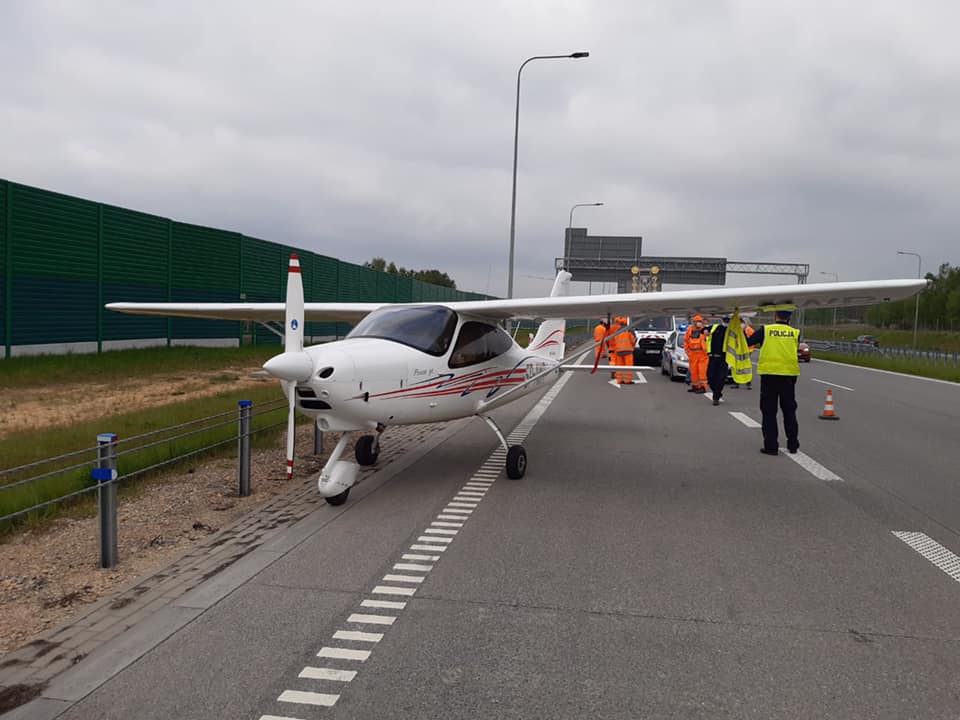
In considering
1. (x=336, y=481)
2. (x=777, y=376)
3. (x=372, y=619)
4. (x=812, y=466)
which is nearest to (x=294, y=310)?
(x=336, y=481)

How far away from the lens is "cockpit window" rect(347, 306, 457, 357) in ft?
24.9

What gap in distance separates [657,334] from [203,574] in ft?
78.8

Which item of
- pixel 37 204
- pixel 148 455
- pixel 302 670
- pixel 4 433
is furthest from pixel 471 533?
pixel 37 204

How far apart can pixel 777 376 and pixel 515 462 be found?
4.54 m

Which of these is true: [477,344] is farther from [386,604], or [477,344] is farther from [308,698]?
[308,698]

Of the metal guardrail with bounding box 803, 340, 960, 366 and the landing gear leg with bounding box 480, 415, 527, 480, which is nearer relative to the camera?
the landing gear leg with bounding box 480, 415, 527, 480

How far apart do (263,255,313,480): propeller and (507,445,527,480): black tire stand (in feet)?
8.85

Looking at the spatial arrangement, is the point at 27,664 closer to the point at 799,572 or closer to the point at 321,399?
the point at 321,399

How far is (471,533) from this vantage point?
600cm

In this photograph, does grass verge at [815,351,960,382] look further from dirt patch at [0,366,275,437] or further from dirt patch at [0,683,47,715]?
dirt patch at [0,683,47,715]

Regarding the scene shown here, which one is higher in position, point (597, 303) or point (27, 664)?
point (597, 303)

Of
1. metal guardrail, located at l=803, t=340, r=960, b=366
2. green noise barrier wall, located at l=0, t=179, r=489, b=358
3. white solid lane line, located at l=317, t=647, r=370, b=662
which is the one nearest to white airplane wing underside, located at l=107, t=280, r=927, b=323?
white solid lane line, located at l=317, t=647, r=370, b=662

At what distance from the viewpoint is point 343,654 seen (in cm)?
372

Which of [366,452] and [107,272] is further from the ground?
[107,272]
